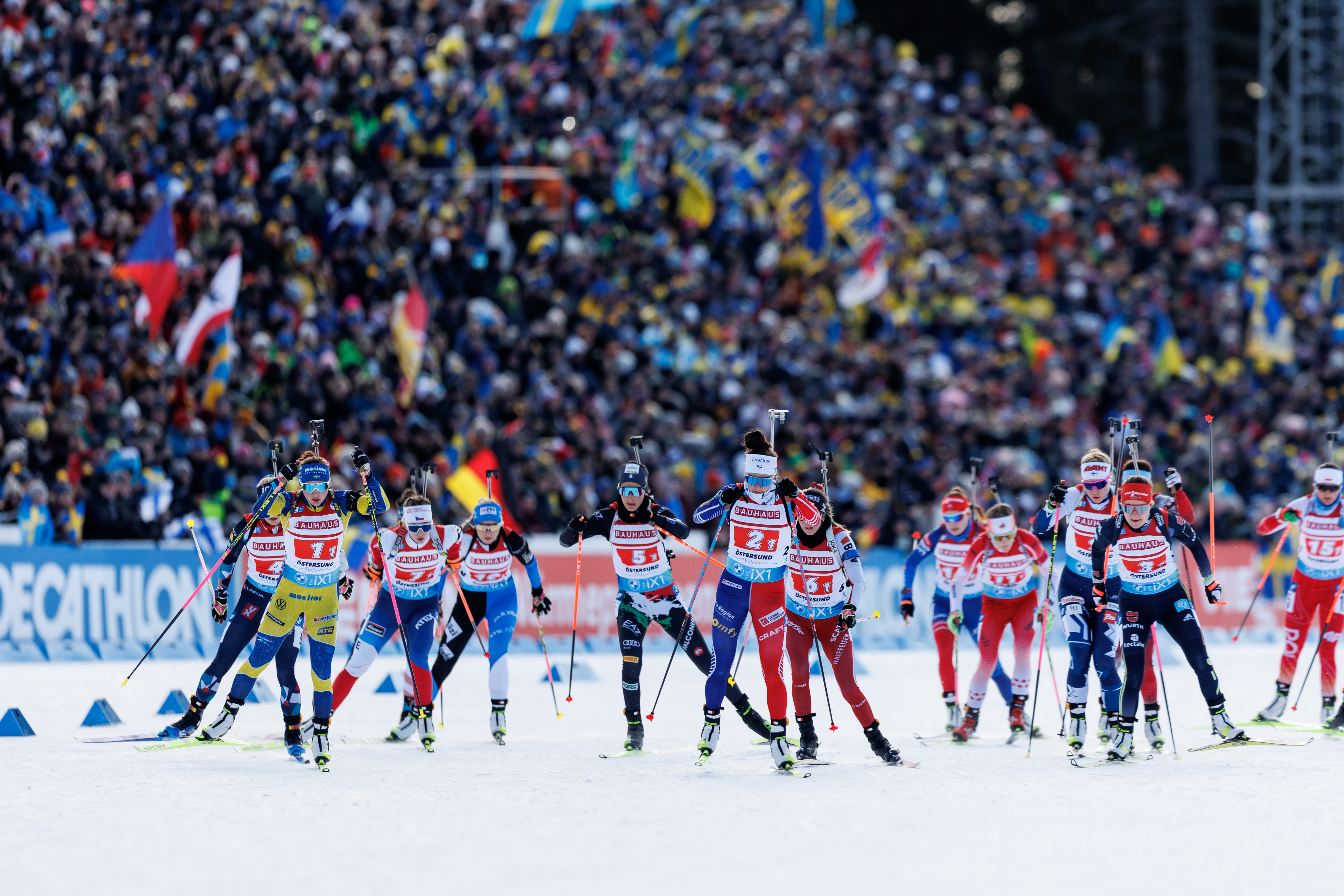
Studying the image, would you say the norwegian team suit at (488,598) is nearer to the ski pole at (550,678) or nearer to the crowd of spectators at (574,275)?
the ski pole at (550,678)

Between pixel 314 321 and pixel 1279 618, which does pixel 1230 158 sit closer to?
pixel 1279 618

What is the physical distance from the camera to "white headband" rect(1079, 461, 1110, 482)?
13.2 metres

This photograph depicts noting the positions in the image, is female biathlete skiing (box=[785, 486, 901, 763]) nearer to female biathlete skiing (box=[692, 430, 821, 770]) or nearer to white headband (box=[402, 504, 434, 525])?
female biathlete skiing (box=[692, 430, 821, 770])

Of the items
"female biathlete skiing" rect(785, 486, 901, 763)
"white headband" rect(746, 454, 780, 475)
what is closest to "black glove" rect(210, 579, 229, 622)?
"white headband" rect(746, 454, 780, 475)

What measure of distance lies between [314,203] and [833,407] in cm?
871

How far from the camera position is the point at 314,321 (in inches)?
865

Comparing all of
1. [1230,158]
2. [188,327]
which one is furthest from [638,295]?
[1230,158]

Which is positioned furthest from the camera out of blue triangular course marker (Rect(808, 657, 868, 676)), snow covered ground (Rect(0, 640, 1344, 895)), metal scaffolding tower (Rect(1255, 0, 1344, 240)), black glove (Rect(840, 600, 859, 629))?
metal scaffolding tower (Rect(1255, 0, 1344, 240))

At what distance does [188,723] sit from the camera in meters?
13.1

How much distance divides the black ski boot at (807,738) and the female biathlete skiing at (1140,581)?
2.14m

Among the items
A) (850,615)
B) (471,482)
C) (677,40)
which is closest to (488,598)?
(850,615)

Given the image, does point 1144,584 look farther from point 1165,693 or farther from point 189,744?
point 189,744

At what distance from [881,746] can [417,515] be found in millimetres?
4104

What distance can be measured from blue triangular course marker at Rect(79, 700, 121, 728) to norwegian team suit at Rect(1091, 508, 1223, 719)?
8133mm
